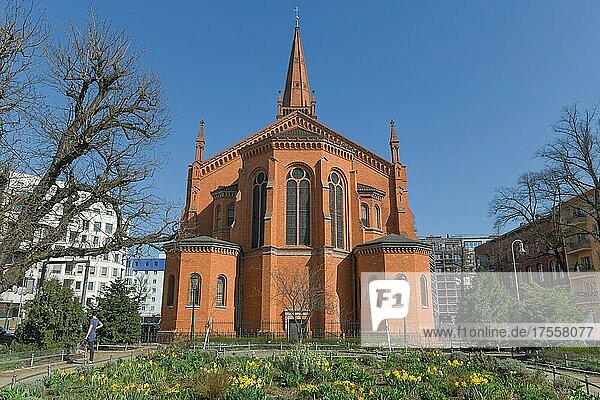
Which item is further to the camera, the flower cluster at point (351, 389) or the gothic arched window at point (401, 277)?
the gothic arched window at point (401, 277)

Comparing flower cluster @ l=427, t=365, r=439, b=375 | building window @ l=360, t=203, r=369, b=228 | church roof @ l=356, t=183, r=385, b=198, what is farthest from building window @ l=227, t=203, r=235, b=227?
flower cluster @ l=427, t=365, r=439, b=375

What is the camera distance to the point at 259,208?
3516 centimetres

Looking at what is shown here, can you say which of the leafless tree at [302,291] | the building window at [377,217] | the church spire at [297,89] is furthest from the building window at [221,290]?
the church spire at [297,89]

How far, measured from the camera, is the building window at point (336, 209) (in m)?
34.7

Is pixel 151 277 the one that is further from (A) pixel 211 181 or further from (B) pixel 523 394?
(B) pixel 523 394

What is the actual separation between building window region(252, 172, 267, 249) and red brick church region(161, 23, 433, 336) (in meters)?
0.08

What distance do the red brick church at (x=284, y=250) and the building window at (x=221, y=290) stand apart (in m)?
0.07

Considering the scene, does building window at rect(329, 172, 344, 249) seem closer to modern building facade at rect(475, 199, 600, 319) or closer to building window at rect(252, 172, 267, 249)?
building window at rect(252, 172, 267, 249)

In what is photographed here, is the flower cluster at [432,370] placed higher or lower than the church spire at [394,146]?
lower

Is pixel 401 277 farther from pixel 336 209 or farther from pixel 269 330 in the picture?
pixel 269 330

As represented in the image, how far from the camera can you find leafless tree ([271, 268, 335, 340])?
101 feet

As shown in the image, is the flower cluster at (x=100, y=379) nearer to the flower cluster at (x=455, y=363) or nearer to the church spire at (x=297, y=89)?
the flower cluster at (x=455, y=363)

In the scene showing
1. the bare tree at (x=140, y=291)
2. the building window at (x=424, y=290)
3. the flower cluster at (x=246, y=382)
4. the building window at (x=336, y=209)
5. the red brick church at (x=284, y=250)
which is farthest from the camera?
the building window at (x=336, y=209)

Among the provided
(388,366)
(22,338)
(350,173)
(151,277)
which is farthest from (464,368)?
(151,277)
